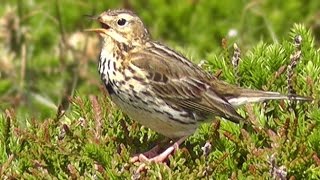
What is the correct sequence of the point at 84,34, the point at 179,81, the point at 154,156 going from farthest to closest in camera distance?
the point at 84,34 < the point at 179,81 < the point at 154,156

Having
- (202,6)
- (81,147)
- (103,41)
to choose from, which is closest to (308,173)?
(81,147)

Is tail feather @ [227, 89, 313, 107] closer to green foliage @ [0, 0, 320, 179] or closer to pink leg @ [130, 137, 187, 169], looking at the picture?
green foliage @ [0, 0, 320, 179]

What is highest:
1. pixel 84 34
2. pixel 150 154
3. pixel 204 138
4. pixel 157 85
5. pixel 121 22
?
pixel 121 22

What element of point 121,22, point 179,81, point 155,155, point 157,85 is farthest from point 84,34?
point 155,155

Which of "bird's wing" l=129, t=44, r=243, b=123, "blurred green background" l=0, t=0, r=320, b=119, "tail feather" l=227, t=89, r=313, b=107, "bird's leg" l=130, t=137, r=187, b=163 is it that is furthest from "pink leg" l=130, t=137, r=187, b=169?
"blurred green background" l=0, t=0, r=320, b=119

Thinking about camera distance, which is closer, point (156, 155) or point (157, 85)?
point (156, 155)

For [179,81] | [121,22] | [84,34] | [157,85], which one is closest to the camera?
[157,85]

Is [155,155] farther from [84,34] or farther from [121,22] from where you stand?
[84,34]

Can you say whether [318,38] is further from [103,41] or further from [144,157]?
[144,157]
